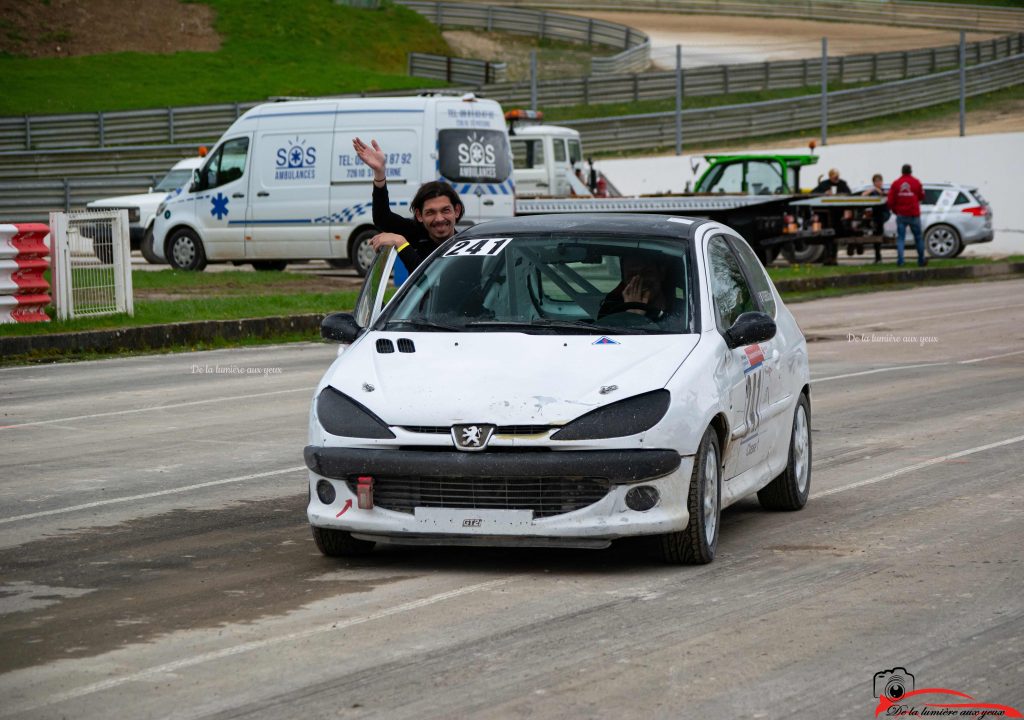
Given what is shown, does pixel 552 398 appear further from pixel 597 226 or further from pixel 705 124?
pixel 705 124

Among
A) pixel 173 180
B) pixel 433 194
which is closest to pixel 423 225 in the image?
pixel 433 194

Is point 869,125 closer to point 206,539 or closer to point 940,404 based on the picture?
point 940,404

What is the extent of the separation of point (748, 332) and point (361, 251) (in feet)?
64.9

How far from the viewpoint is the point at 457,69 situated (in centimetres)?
5738

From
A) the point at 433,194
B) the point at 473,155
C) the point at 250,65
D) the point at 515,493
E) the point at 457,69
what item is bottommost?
the point at 515,493

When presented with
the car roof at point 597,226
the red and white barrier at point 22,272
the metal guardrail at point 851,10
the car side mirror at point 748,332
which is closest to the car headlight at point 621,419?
the car side mirror at point 748,332

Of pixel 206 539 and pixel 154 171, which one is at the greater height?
pixel 154 171

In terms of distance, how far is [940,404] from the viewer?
13.0m

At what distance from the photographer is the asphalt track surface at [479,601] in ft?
16.9

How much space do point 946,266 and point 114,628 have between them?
92.5 feet

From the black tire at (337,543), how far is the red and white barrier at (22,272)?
12093mm

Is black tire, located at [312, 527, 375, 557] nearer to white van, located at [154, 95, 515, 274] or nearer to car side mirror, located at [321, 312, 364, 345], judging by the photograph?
car side mirror, located at [321, 312, 364, 345]

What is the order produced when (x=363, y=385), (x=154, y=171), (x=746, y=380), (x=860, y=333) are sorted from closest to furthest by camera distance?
(x=363, y=385) → (x=746, y=380) → (x=860, y=333) → (x=154, y=171)

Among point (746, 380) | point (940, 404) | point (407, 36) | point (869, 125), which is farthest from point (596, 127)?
point (746, 380)
